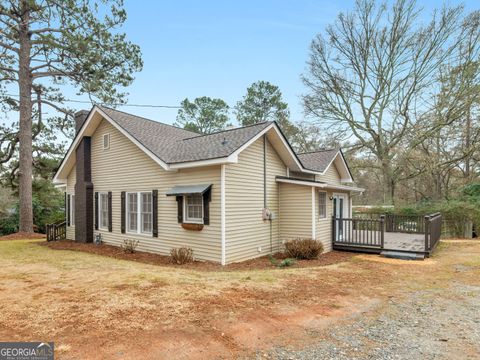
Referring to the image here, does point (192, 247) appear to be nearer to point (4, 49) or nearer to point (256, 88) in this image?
point (4, 49)

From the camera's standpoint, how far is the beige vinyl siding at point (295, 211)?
10680mm

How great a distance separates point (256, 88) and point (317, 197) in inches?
962

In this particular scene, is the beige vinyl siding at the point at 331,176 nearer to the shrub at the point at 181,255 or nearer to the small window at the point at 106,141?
the shrub at the point at 181,255

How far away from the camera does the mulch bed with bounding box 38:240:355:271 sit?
343 inches

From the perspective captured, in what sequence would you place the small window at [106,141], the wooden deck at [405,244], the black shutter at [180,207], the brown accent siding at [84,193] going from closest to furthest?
the black shutter at [180,207]
the wooden deck at [405,244]
the small window at [106,141]
the brown accent siding at [84,193]

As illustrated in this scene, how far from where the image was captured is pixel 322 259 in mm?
10031

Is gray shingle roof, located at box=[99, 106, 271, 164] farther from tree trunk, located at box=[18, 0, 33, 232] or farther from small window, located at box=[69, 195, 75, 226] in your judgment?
tree trunk, located at box=[18, 0, 33, 232]

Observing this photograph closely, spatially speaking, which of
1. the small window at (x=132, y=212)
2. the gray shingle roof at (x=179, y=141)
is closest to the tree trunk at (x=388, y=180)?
the gray shingle roof at (x=179, y=141)

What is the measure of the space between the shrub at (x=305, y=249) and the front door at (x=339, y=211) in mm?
2371

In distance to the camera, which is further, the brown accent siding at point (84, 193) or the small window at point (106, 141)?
the brown accent siding at point (84, 193)

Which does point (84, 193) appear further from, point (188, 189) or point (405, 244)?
point (405, 244)

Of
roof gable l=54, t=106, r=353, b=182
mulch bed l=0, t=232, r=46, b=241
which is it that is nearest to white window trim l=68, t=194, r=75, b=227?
roof gable l=54, t=106, r=353, b=182

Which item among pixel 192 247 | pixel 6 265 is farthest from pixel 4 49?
pixel 192 247

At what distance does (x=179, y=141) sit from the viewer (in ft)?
41.8
